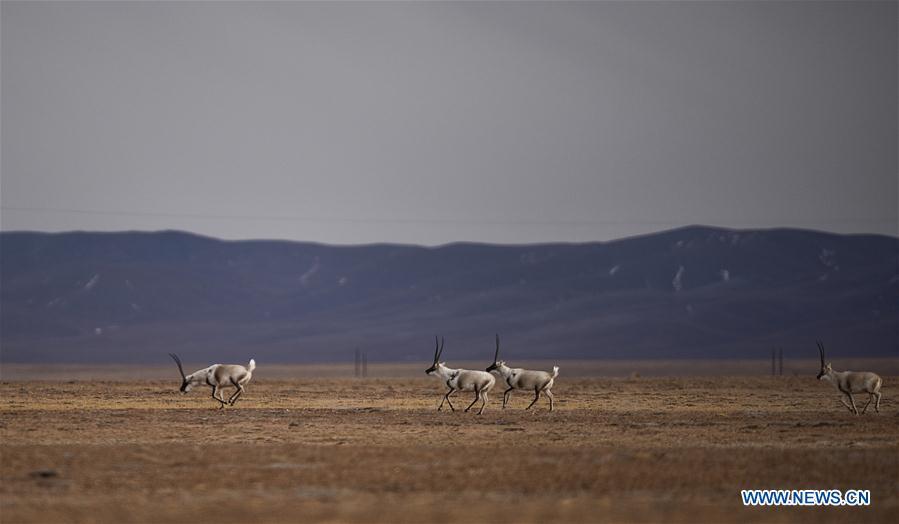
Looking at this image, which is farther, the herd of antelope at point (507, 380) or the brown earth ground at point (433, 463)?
the herd of antelope at point (507, 380)

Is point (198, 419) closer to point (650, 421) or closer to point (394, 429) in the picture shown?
point (394, 429)

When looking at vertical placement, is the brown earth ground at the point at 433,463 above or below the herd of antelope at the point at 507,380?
below

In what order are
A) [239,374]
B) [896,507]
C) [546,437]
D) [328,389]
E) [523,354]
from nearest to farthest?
1. [896,507]
2. [546,437]
3. [239,374]
4. [328,389]
5. [523,354]

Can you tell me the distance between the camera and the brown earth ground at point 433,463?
58.6 ft

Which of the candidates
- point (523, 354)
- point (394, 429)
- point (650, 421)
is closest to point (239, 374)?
point (394, 429)

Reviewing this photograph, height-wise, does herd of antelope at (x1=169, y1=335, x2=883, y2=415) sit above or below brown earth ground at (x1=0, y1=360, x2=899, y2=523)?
above

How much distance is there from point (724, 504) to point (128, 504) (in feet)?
27.3

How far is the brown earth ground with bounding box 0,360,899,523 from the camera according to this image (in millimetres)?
17859

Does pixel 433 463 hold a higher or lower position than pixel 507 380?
lower

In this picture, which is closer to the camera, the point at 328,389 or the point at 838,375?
the point at 838,375

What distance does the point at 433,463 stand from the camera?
22734mm

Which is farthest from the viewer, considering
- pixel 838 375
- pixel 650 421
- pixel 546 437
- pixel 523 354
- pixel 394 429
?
pixel 523 354

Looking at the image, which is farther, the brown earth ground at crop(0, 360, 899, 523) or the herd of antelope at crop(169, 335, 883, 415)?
the herd of antelope at crop(169, 335, 883, 415)

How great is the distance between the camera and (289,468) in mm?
21969
